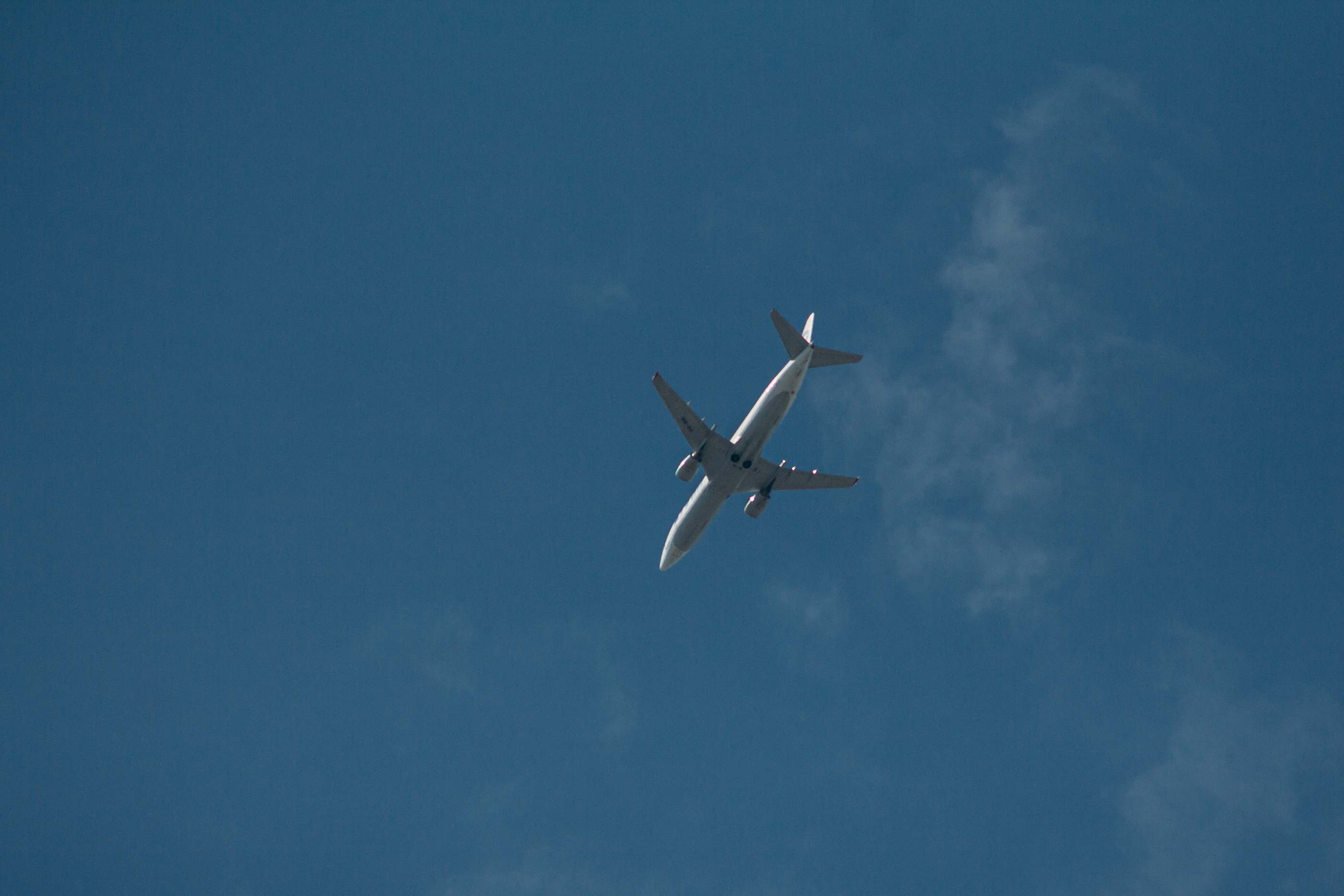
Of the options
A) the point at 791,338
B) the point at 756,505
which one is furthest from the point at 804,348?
the point at 756,505

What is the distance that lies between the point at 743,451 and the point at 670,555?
10611mm

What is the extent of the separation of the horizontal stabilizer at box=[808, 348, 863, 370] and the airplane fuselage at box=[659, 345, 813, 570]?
3.21ft

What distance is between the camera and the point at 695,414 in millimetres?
75250

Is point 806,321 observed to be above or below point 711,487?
above

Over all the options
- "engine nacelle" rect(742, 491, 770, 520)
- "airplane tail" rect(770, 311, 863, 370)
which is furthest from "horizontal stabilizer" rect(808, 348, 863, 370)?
"engine nacelle" rect(742, 491, 770, 520)

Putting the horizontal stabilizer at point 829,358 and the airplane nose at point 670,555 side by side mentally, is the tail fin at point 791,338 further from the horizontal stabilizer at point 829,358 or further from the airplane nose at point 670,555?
the airplane nose at point 670,555

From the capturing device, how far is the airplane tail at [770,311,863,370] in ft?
242

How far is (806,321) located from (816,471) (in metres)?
11.1

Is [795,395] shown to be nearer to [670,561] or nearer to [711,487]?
[711,487]

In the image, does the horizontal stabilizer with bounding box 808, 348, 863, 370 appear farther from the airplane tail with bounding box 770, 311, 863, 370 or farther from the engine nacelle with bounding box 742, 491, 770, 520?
the engine nacelle with bounding box 742, 491, 770, 520

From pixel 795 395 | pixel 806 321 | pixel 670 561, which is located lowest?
pixel 670 561

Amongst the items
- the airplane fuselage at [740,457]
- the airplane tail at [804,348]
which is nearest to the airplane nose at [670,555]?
the airplane fuselage at [740,457]

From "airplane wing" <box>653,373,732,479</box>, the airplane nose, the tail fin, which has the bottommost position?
the airplane nose

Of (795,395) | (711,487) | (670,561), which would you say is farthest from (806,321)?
(670,561)
